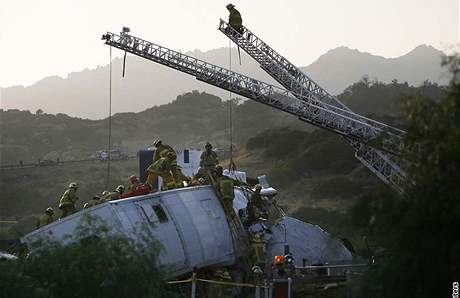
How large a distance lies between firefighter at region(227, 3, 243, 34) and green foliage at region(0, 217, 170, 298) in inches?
711

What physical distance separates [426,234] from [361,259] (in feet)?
29.1

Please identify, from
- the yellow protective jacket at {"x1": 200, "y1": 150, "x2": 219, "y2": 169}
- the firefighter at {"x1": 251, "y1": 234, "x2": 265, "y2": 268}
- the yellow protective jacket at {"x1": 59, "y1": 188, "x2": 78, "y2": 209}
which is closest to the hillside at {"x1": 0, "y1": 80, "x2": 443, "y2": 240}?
the firefighter at {"x1": 251, "y1": 234, "x2": 265, "y2": 268}

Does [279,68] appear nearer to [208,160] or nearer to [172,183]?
[208,160]

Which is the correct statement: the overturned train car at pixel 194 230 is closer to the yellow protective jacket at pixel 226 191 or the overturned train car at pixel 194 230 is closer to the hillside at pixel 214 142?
the yellow protective jacket at pixel 226 191

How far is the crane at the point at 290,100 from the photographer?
25703mm

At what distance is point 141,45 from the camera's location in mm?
29188

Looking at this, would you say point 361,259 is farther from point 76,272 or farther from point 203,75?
point 203,75

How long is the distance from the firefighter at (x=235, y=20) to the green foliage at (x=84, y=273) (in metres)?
18.1

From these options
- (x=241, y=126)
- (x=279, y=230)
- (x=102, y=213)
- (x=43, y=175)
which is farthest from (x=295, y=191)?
(x=241, y=126)

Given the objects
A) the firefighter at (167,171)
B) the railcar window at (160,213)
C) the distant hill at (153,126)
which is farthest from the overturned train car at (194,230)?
the distant hill at (153,126)

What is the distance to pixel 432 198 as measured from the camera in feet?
27.9

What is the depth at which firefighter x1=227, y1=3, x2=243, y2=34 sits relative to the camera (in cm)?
2933

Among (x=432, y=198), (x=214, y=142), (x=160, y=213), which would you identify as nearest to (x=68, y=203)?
(x=160, y=213)

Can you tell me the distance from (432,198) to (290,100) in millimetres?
19055
